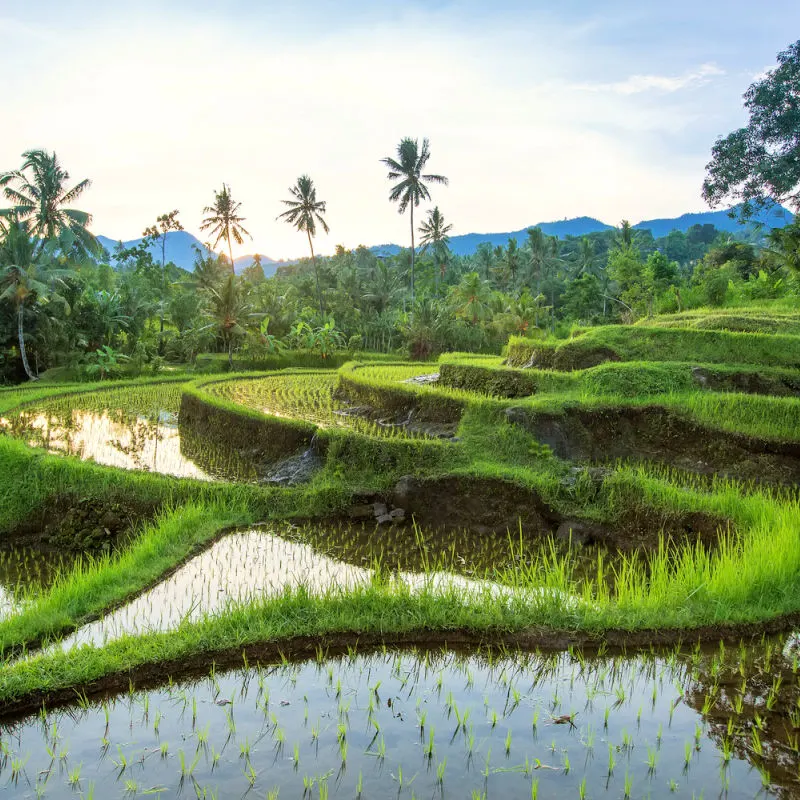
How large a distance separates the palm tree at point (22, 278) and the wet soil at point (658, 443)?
544 inches

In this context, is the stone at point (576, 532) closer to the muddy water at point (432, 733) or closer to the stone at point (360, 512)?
the stone at point (360, 512)

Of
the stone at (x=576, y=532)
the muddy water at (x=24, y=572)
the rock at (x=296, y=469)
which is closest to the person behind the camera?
the muddy water at (x=24, y=572)

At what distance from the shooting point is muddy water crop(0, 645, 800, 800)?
9.12ft

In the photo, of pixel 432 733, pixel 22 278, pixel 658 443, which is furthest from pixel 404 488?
pixel 22 278

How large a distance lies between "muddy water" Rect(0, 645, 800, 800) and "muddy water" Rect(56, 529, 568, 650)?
73 cm

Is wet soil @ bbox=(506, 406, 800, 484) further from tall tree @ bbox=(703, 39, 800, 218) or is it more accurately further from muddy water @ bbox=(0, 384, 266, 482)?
tall tree @ bbox=(703, 39, 800, 218)

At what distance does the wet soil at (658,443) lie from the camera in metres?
7.18

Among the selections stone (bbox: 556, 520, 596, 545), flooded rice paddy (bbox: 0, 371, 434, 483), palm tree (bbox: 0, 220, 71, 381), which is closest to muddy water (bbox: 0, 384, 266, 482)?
flooded rice paddy (bbox: 0, 371, 434, 483)

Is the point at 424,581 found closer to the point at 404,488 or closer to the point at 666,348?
the point at 404,488

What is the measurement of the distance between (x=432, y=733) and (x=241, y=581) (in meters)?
2.47

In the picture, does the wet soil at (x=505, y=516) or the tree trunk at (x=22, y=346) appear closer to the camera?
the wet soil at (x=505, y=516)

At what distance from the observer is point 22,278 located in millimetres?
17047

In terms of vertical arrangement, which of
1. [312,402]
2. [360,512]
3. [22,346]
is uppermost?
[22,346]

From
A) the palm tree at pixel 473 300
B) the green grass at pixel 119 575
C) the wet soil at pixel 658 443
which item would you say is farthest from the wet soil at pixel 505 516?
the palm tree at pixel 473 300
